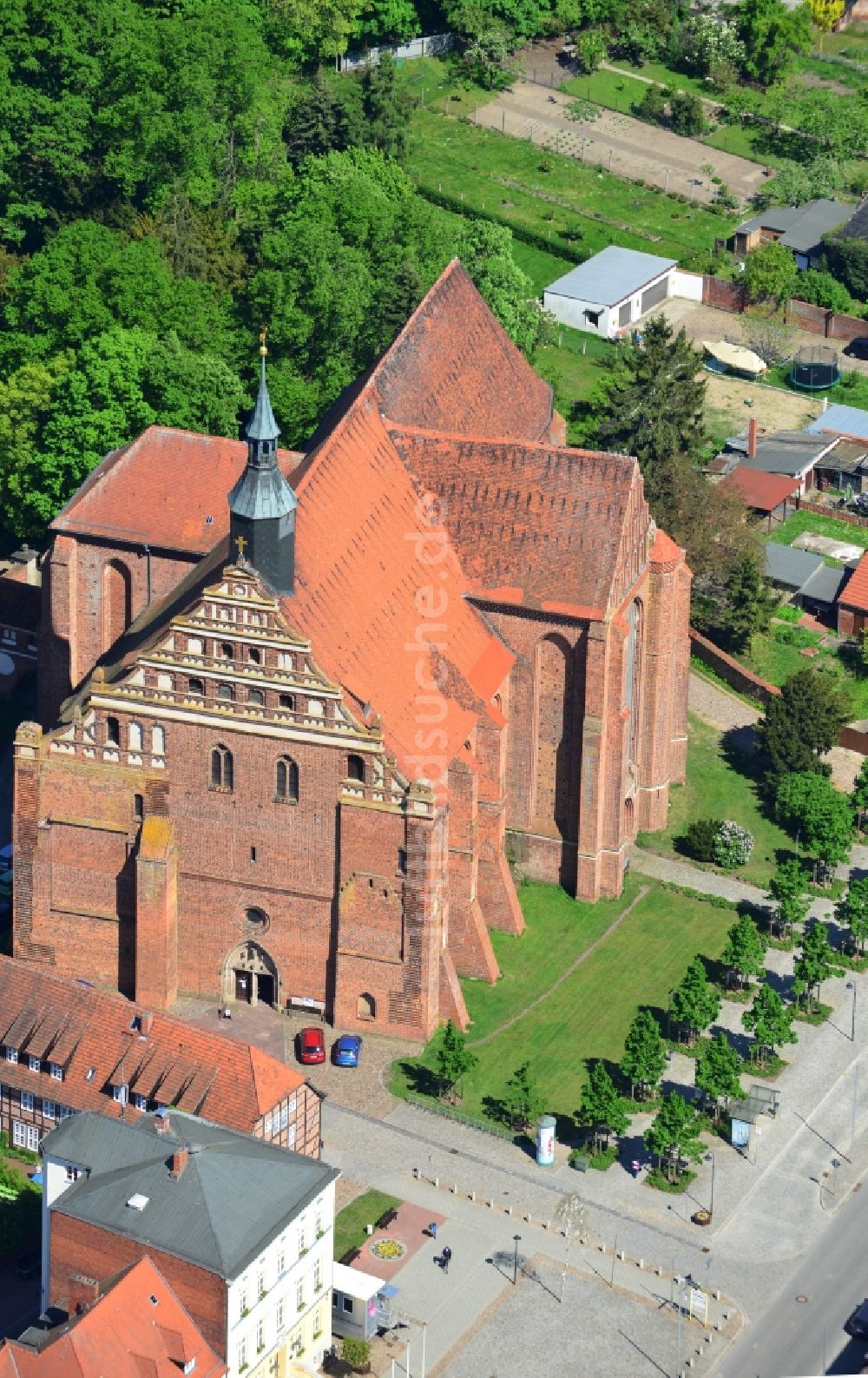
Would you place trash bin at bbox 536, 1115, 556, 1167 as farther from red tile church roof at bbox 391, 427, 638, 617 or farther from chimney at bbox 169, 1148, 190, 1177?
red tile church roof at bbox 391, 427, 638, 617

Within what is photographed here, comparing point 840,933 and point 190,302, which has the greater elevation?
point 190,302

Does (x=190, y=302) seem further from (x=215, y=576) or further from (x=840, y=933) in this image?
(x=840, y=933)

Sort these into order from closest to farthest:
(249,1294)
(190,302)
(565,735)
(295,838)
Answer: (249,1294) < (295,838) < (565,735) < (190,302)

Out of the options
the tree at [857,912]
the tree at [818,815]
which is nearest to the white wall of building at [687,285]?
the tree at [818,815]

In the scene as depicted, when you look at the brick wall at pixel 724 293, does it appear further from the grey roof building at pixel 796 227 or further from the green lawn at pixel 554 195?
the grey roof building at pixel 796 227

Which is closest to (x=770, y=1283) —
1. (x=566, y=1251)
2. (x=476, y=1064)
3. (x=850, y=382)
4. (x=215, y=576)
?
(x=566, y=1251)

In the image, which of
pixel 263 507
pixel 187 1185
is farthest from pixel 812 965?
pixel 187 1185

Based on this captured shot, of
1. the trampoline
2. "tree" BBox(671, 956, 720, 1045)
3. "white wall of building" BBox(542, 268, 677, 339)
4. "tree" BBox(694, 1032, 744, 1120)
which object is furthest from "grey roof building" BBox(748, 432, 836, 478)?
"tree" BBox(694, 1032, 744, 1120)

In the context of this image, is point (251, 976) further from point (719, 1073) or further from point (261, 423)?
point (261, 423)
